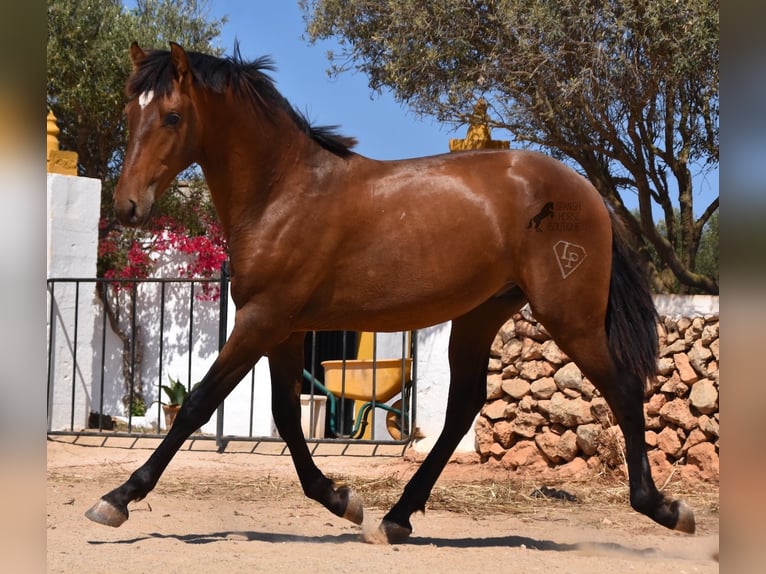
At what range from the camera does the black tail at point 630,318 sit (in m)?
3.90

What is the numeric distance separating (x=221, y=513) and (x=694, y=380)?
3.67 metres

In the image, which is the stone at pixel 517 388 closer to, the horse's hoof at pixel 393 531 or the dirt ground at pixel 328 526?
the dirt ground at pixel 328 526

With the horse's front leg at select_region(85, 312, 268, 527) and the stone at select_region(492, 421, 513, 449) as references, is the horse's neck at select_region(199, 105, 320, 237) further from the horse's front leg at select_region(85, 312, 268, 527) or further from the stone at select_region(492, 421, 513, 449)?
the stone at select_region(492, 421, 513, 449)

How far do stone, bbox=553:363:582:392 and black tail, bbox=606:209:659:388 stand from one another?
270cm

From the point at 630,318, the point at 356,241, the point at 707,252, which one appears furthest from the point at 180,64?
the point at 707,252

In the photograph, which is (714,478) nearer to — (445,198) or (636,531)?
(636,531)

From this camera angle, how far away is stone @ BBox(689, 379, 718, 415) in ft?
20.9

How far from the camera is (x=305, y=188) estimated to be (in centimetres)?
375

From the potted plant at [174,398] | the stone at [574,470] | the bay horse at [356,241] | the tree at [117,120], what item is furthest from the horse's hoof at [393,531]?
the tree at [117,120]

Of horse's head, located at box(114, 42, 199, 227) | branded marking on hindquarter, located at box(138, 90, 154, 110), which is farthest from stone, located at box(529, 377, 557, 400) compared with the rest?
branded marking on hindquarter, located at box(138, 90, 154, 110)

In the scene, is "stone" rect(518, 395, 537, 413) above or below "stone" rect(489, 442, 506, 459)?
above

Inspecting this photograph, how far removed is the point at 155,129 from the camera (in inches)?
139

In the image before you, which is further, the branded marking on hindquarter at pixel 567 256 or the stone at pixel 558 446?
the stone at pixel 558 446

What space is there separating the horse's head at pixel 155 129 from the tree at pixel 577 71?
5.08 m
